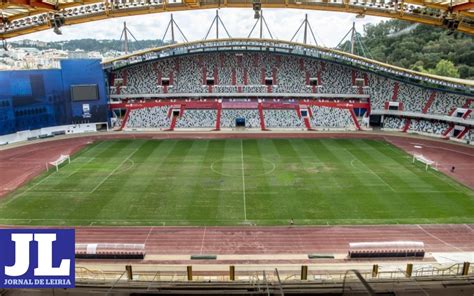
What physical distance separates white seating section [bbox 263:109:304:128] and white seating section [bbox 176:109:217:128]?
719 centimetres

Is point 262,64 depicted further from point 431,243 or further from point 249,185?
point 431,243

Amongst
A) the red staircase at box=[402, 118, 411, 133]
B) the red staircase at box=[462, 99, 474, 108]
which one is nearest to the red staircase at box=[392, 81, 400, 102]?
the red staircase at box=[402, 118, 411, 133]

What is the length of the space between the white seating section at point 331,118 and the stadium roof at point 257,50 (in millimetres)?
6541

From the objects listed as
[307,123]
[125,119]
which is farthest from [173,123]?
[307,123]

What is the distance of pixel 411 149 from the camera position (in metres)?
38.5

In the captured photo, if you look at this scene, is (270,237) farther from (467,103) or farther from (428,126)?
(467,103)

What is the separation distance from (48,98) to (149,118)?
40.7ft

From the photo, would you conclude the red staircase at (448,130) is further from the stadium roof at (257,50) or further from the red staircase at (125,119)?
the red staircase at (125,119)

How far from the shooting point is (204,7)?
18.2m

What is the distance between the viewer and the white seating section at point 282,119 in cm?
4809

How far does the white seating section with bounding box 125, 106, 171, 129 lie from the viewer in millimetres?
48781

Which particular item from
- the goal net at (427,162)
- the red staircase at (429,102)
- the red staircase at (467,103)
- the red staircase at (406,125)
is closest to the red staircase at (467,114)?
the red staircase at (467,103)

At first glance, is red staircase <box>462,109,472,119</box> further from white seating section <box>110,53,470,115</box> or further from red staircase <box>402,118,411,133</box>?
white seating section <box>110,53,470,115</box>

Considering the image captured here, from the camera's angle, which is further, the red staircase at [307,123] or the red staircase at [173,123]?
the red staircase at [173,123]
